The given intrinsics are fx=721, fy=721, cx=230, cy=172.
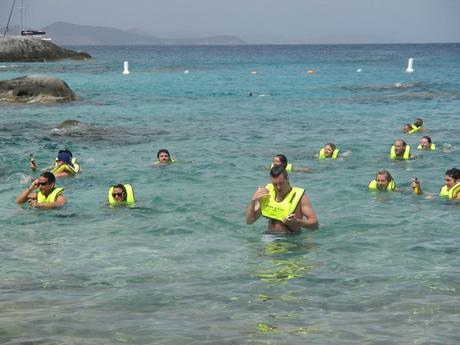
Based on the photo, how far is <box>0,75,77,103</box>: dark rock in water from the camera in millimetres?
37406

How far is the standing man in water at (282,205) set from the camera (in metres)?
10.9

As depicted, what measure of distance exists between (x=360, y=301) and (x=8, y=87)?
32.8m

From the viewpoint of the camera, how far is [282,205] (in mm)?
11156

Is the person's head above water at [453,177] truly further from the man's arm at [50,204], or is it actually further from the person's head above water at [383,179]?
the man's arm at [50,204]

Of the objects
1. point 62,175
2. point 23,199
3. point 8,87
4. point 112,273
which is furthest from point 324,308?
point 8,87

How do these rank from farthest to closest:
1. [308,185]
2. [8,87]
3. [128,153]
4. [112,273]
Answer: [8,87] < [128,153] < [308,185] < [112,273]

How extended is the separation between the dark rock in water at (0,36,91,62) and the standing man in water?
90587 millimetres

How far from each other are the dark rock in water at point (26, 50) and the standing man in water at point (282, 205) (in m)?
90.6

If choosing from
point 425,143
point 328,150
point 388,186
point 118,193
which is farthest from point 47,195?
point 425,143

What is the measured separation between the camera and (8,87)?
38188 mm

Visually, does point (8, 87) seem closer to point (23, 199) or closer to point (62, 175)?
point (62, 175)

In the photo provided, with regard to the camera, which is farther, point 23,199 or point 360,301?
point 23,199

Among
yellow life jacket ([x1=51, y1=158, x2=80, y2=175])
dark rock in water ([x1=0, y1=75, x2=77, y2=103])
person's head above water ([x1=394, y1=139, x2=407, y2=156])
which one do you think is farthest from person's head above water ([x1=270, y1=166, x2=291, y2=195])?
dark rock in water ([x1=0, y1=75, x2=77, y2=103])

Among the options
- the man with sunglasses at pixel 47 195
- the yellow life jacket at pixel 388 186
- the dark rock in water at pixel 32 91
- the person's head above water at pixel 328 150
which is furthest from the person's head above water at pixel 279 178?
the dark rock in water at pixel 32 91
